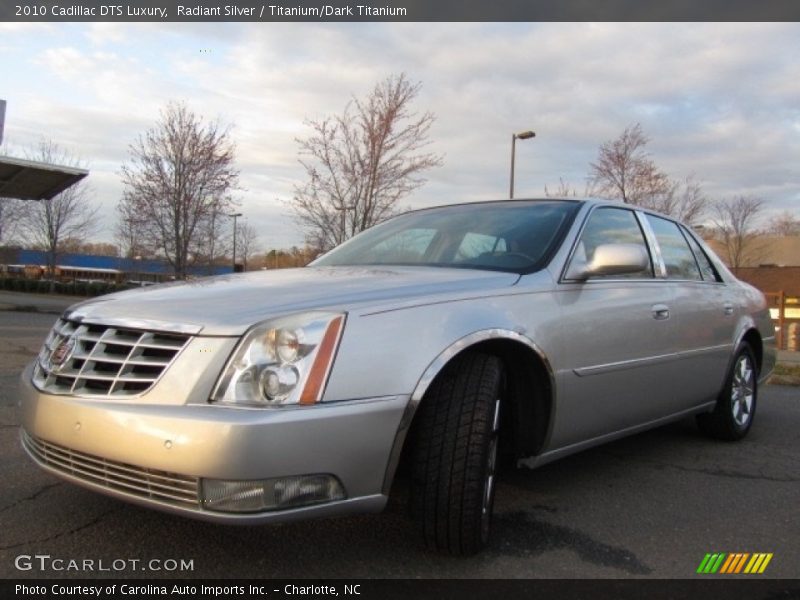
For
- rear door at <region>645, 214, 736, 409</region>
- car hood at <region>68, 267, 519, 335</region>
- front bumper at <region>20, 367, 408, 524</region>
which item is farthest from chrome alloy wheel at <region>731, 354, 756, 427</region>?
front bumper at <region>20, 367, 408, 524</region>

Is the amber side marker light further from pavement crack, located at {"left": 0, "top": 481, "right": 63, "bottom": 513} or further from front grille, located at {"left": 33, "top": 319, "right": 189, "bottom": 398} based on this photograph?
pavement crack, located at {"left": 0, "top": 481, "right": 63, "bottom": 513}

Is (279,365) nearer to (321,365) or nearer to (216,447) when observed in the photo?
(321,365)

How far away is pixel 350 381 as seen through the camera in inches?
87.7

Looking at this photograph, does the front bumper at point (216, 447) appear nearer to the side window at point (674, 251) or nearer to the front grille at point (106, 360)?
the front grille at point (106, 360)

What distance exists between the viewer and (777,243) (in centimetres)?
6034

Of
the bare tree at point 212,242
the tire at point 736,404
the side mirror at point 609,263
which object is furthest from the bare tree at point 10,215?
the side mirror at point 609,263

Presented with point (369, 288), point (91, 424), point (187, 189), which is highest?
point (187, 189)

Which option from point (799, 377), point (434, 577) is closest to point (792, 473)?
point (434, 577)

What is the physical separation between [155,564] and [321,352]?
1.05 meters

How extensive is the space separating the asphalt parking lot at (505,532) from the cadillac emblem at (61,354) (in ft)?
2.31

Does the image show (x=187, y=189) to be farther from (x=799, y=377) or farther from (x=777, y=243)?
(x=777, y=243)

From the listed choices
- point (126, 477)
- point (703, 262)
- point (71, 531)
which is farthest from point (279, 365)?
point (703, 262)

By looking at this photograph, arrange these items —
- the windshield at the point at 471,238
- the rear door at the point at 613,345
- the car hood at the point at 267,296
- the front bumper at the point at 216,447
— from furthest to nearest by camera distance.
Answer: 1. the windshield at the point at 471,238
2. the rear door at the point at 613,345
3. the car hood at the point at 267,296
4. the front bumper at the point at 216,447

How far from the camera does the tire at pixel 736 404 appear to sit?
15.2ft
